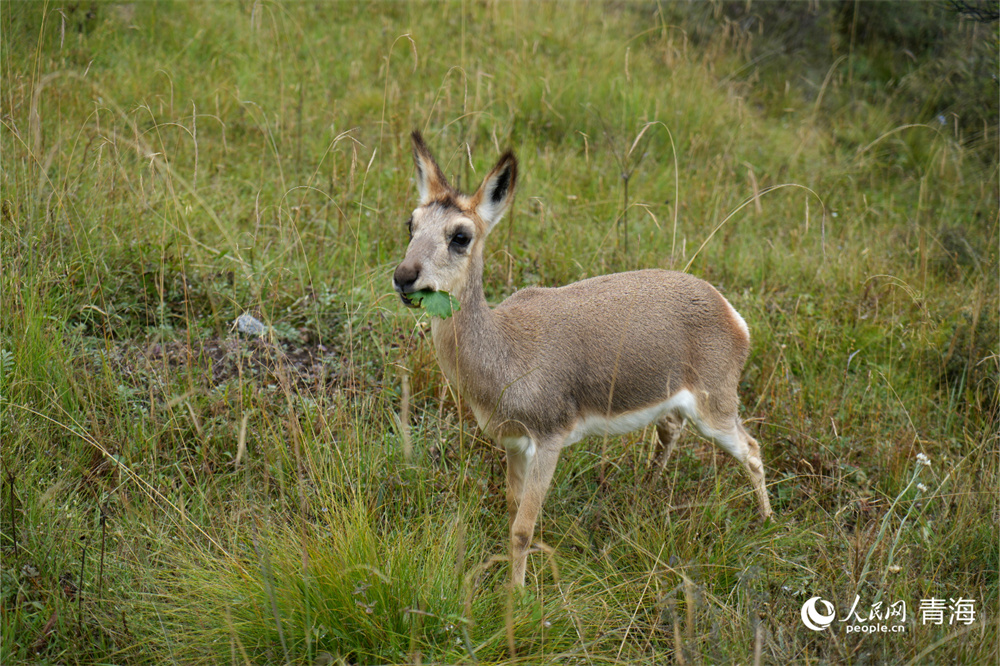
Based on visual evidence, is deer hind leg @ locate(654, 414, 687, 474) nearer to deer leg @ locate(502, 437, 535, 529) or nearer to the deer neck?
deer leg @ locate(502, 437, 535, 529)

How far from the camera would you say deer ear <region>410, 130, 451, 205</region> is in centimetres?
352

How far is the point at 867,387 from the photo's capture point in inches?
187

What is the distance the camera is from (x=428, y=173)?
3562 mm

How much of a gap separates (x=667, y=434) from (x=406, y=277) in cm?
208

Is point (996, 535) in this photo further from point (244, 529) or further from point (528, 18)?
point (528, 18)

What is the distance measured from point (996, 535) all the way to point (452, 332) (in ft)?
9.06

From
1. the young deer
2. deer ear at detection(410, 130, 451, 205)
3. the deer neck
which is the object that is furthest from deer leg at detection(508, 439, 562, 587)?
deer ear at detection(410, 130, 451, 205)

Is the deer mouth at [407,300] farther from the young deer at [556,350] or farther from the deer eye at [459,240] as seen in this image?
the deer eye at [459,240]

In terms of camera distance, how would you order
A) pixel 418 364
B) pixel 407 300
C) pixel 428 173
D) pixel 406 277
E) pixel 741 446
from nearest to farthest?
pixel 406 277 < pixel 407 300 < pixel 428 173 < pixel 741 446 < pixel 418 364

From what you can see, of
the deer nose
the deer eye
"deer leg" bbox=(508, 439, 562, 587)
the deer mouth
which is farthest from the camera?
"deer leg" bbox=(508, 439, 562, 587)

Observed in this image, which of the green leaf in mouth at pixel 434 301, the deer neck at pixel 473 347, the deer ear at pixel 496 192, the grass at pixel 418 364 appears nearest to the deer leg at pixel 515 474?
the grass at pixel 418 364

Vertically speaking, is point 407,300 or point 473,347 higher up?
point 407,300

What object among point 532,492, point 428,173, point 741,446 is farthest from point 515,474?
point 428,173

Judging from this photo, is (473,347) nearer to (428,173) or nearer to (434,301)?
(434,301)
